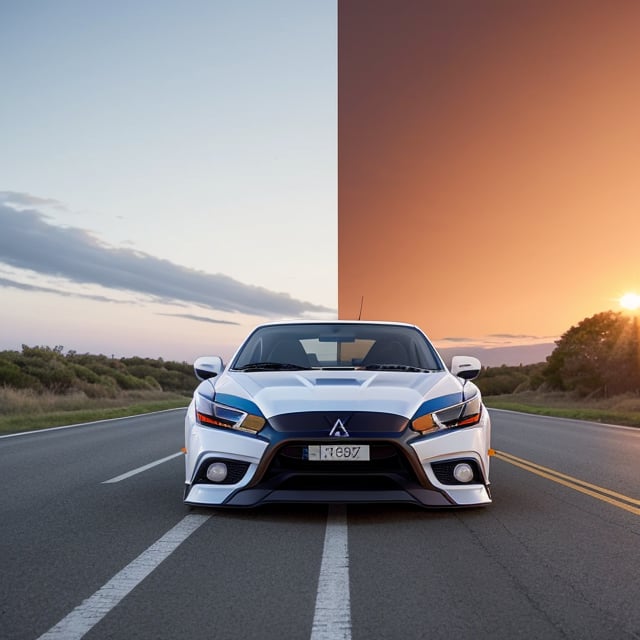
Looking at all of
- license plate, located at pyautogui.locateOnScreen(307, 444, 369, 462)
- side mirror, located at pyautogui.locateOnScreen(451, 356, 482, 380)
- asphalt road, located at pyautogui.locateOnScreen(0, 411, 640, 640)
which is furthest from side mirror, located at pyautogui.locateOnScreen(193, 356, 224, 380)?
side mirror, located at pyautogui.locateOnScreen(451, 356, 482, 380)

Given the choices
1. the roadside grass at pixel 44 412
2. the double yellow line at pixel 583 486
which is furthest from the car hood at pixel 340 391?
the roadside grass at pixel 44 412

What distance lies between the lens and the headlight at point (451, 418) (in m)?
5.83

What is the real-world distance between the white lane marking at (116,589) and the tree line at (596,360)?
4849 cm

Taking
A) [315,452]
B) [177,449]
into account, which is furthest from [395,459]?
[177,449]

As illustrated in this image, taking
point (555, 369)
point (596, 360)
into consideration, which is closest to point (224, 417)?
point (596, 360)

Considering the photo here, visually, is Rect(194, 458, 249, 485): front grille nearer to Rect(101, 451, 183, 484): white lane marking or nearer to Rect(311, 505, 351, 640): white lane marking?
Rect(311, 505, 351, 640): white lane marking

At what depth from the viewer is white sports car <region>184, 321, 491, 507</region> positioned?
5652mm

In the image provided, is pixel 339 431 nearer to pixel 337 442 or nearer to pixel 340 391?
pixel 337 442

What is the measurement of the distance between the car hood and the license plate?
0.95 feet

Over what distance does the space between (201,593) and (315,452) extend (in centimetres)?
179

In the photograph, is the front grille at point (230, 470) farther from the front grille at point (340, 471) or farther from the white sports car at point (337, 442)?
the front grille at point (340, 471)

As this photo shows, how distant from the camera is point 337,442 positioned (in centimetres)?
567

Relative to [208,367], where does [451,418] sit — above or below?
below

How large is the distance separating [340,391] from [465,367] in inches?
64.8
